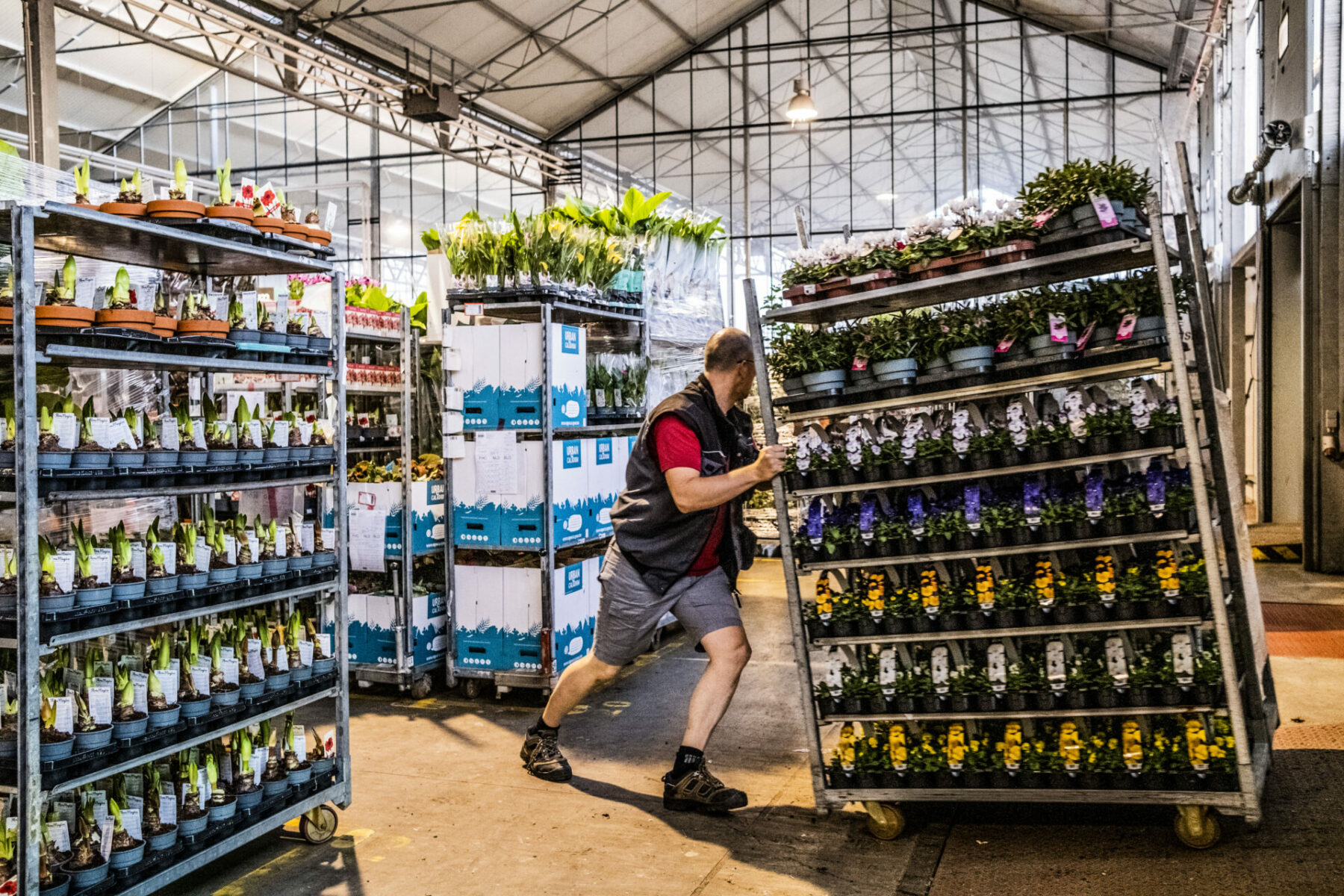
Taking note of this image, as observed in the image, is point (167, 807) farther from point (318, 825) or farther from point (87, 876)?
point (318, 825)

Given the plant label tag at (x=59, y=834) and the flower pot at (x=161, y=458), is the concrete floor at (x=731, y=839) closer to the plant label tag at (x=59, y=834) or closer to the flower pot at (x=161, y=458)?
the plant label tag at (x=59, y=834)

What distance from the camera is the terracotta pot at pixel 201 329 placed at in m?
3.30

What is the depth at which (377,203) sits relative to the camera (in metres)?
17.9

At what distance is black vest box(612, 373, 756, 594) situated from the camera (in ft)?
13.2

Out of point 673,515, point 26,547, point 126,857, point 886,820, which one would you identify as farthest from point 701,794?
point 26,547

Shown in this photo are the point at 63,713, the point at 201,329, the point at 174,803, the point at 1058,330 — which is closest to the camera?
the point at 63,713

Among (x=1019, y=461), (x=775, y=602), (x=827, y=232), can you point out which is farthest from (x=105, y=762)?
(x=827, y=232)

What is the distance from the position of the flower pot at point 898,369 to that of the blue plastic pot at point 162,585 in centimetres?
224

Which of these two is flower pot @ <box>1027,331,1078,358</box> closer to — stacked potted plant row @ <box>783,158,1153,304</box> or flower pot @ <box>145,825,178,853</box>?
stacked potted plant row @ <box>783,158,1153,304</box>

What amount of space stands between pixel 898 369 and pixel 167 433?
7.28 ft

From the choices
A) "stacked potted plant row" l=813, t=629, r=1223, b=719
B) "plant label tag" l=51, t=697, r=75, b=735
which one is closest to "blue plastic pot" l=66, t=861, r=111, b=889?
"plant label tag" l=51, t=697, r=75, b=735

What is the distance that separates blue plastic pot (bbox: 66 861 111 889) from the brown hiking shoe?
71.8 inches

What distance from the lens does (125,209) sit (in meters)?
3.18

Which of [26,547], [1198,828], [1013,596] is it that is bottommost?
[1198,828]
